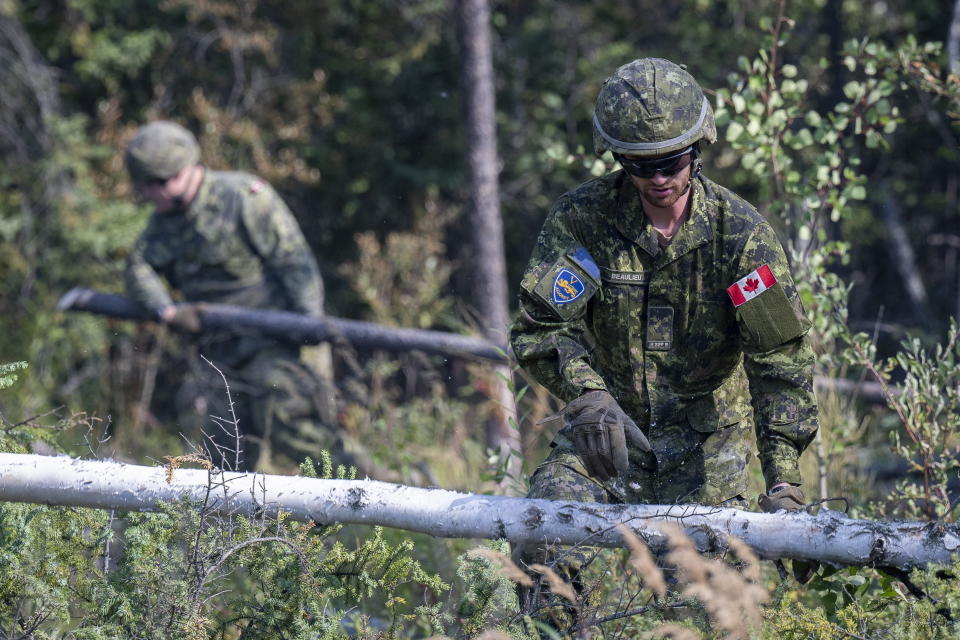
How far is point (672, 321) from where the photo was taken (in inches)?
139

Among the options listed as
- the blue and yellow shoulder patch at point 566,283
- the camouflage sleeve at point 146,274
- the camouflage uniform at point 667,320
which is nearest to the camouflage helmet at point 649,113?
the camouflage uniform at point 667,320

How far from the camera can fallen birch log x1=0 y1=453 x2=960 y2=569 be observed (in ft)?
10.1

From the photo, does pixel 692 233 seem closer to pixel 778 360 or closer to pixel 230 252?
pixel 778 360

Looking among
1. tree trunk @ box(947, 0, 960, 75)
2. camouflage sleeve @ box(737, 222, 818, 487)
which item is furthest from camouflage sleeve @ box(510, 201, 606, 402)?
tree trunk @ box(947, 0, 960, 75)

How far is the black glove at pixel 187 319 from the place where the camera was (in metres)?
7.16

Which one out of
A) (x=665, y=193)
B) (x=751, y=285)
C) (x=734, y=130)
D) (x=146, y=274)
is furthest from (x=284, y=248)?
(x=751, y=285)

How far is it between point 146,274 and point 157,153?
0.88 meters

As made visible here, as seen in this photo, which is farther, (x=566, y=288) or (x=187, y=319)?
(x=187, y=319)

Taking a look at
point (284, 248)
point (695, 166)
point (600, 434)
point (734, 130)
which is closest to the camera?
point (600, 434)

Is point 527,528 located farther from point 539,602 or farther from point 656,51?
point 656,51

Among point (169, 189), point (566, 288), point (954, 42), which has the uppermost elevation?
point (954, 42)

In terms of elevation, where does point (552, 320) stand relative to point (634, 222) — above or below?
below

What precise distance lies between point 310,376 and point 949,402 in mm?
4135

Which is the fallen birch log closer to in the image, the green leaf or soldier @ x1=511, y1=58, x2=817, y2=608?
soldier @ x1=511, y1=58, x2=817, y2=608
